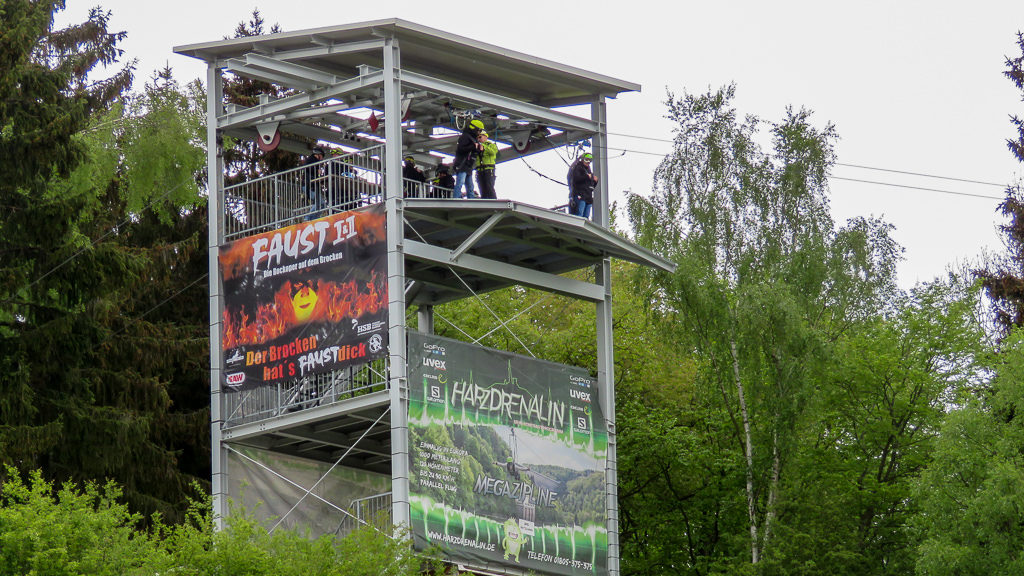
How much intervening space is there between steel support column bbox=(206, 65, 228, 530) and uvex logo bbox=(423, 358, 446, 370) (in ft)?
13.5

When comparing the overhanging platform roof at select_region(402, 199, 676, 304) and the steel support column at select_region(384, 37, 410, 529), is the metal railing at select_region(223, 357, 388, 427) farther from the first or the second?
the overhanging platform roof at select_region(402, 199, 676, 304)

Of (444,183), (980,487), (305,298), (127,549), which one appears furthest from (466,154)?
(980,487)

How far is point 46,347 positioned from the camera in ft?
126

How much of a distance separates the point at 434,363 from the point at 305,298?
2720 millimetres

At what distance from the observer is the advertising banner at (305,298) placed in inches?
1309

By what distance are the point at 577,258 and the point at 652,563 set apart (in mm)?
13215

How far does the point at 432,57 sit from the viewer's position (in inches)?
1400

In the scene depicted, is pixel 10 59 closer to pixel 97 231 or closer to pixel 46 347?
pixel 46 347

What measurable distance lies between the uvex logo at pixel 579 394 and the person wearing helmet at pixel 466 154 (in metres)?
4.19

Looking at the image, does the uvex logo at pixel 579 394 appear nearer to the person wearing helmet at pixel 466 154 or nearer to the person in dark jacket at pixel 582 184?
the person in dark jacket at pixel 582 184

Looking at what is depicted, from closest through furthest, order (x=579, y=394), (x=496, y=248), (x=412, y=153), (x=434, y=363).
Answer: (x=434, y=363) → (x=579, y=394) → (x=496, y=248) → (x=412, y=153)

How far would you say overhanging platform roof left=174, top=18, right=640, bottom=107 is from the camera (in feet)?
112

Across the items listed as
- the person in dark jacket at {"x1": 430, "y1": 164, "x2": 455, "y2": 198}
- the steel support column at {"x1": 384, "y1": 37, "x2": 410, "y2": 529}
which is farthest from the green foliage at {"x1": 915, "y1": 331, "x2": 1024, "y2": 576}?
the steel support column at {"x1": 384, "y1": 37, "x2": 410, "y2": 529}

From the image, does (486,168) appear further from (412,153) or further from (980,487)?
(980,487)
